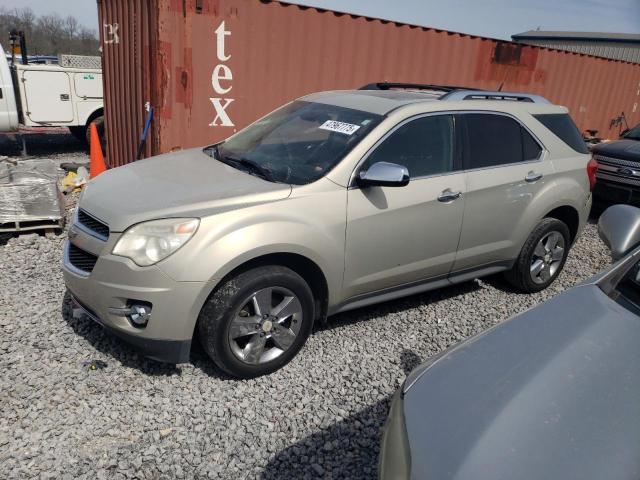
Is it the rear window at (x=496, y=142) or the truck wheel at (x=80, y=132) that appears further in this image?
the truck wheel at (x=80, y=132)

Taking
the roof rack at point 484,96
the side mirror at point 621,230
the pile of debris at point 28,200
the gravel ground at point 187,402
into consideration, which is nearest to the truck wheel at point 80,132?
the pile of debris at point 28,200

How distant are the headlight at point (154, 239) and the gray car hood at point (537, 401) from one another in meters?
1.47

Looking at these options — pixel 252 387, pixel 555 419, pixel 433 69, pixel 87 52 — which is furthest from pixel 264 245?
pixel 87 52

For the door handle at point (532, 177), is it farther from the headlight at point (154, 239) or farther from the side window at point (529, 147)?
the headlight at point (154, 239)

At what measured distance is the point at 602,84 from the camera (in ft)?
38.9

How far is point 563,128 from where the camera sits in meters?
4.52

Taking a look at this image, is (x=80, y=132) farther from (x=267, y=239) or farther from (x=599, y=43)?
(x=599, y=43)

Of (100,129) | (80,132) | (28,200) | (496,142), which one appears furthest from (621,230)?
(80,132)

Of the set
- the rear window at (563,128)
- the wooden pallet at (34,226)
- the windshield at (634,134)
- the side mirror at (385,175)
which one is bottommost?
the wooden pallet at (34,226)

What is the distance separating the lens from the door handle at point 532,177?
13.5 feet

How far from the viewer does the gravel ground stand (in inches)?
98.6

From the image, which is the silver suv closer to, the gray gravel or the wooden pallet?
the gray gravel

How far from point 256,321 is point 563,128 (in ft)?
10.8

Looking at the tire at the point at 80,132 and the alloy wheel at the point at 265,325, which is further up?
the alloy wheel at the point at 265,325
